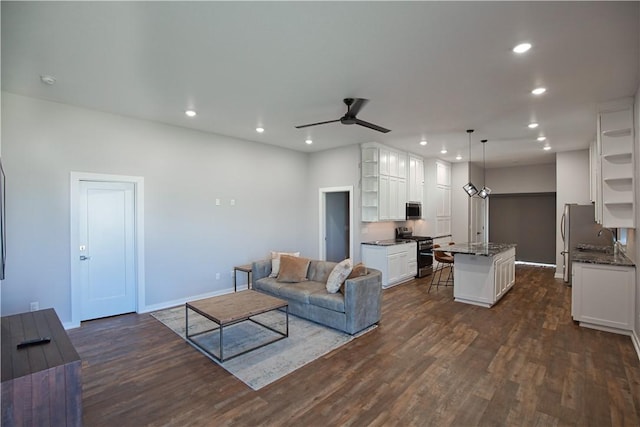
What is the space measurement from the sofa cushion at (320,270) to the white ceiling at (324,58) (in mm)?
2275

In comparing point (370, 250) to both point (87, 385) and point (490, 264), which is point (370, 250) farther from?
point (87, 385)

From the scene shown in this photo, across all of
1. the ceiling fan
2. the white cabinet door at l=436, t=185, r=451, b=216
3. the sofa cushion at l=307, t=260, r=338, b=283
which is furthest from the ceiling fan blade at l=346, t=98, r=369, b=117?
the white cabinet door at l=436, t=185, r=451, b=216

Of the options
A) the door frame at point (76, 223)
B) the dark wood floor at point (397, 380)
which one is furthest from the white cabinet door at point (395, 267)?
the door frame at point (76, 223)

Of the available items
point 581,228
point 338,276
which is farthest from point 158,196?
point 581,228

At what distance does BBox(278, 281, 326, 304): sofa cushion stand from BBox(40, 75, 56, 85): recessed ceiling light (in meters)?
3.68

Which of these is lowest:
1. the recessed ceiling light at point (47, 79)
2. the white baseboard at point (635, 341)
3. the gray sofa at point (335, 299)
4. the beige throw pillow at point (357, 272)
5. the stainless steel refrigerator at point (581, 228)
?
the white baseboard at point (635, 341)

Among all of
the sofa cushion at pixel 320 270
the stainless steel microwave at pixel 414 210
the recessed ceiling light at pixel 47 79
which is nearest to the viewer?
the recessed ceiling light at pixel 47 79

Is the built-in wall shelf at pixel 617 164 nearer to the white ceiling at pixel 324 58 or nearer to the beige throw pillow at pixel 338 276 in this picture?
the white ceiling at pixel 324 58

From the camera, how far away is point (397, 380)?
9.38ft

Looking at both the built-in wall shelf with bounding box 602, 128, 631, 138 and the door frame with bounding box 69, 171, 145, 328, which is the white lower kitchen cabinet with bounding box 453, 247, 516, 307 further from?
the door frame with bounding box 69, 171, 145, 328

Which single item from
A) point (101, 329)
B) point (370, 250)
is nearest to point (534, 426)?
point (370, 250)

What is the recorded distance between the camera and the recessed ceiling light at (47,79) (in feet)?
10.6

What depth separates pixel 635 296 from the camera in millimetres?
3736

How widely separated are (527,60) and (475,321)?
10.9 feet
